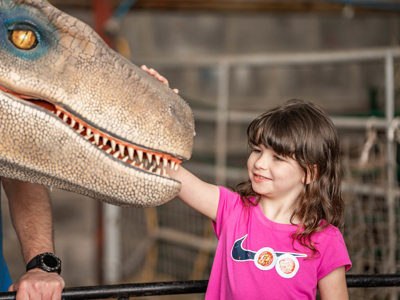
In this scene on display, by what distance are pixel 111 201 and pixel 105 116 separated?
0.18 metres

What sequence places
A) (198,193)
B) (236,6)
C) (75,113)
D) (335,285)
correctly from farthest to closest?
(236,6)
(198,193)
(335,285)
(75,113)

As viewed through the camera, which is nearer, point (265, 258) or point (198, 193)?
point (265, 258)

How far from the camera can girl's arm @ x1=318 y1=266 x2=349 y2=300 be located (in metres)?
1.25

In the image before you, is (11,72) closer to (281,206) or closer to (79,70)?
(79,70)

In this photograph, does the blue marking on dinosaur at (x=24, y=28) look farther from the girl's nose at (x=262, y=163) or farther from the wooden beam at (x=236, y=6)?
the wooden beam at (x=236, y=6)

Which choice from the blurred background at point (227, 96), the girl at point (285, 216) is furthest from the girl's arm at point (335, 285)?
the blurred background at point (227, 96)

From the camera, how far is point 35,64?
979 mm

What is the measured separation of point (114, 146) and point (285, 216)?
52cm

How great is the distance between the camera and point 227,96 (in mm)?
4664

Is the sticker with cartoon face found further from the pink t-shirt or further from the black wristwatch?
the black wristwatch

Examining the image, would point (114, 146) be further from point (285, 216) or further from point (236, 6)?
point (236, 6)

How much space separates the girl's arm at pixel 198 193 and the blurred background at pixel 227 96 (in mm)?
1376

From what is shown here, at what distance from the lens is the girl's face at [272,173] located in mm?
1294

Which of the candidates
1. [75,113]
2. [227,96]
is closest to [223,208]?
[75,113]
